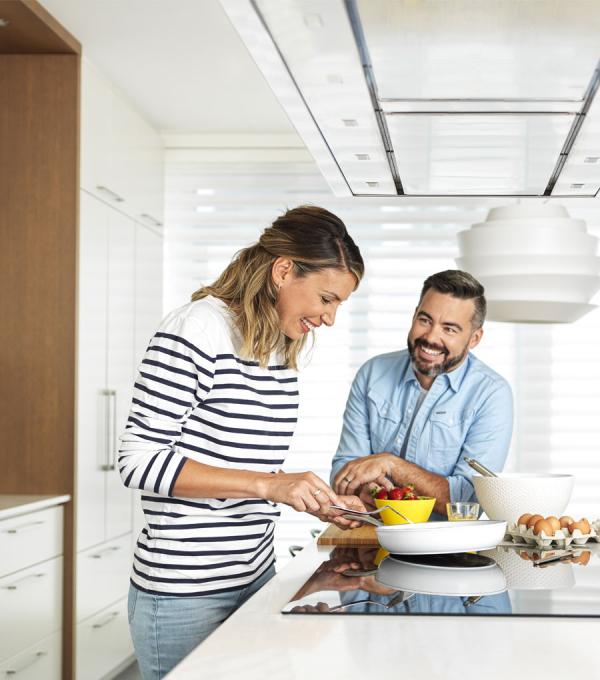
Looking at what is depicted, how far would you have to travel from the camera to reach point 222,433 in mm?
1602

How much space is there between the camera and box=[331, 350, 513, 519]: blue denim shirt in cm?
241

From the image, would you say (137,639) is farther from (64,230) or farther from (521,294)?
(64,230)

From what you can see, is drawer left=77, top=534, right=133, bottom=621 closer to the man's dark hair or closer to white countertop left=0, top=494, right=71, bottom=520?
white countertop left=0, top=494, right=71, bottom=520

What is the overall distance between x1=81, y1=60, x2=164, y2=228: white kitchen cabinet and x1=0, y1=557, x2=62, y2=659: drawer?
1.52 metres

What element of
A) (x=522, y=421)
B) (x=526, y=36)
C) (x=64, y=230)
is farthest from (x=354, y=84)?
(x=522, y=421)

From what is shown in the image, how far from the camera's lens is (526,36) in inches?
42.8

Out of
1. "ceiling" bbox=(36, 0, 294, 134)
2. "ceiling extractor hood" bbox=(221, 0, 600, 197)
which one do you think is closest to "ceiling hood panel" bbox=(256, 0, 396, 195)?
"ceiling extractor hood" bbox=(221, 0, 600, 197)

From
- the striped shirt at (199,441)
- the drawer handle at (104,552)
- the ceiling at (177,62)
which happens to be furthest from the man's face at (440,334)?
the drawer handle at (104,552)

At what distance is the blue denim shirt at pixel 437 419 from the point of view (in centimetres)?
241

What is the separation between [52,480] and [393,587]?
2431 millimetres

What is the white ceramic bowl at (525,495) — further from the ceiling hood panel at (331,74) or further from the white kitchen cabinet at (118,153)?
the white kitchen cabinet at (118,153)

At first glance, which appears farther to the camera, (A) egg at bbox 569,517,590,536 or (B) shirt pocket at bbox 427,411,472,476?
(B) shirt pocket at bbox 427,411,472,476

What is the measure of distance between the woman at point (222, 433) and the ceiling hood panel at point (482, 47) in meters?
0.47

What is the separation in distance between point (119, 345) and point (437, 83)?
3110mm
